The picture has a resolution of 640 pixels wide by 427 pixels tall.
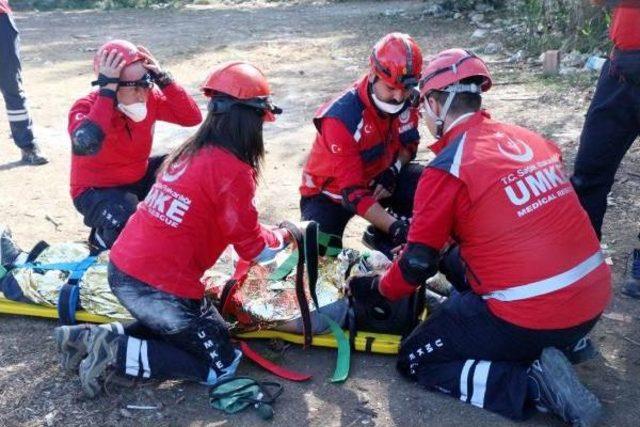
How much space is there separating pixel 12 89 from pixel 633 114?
17.9 feet

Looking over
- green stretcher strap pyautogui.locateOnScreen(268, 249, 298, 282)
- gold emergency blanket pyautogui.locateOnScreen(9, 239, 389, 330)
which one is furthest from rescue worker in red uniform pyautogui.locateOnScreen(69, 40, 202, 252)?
green stretcher strap pyautogui.locateOnScreen(268, 249, 298, 282)

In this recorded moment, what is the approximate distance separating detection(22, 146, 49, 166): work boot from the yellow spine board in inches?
120

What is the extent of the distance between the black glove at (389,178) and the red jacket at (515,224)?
161 cm

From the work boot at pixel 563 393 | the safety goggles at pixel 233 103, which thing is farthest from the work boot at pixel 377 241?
the work boot at pixel 563 393

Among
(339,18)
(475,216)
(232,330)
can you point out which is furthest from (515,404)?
(339,18)

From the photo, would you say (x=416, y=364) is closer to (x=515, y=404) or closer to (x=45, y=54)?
(x=515, y=404)

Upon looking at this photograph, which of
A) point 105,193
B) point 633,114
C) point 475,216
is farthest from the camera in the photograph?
point 105,193

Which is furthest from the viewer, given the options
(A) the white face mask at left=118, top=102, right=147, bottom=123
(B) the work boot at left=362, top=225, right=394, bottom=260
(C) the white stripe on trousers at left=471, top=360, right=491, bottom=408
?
(B) the work boot at left=362, top=225, right=394, bottom=260

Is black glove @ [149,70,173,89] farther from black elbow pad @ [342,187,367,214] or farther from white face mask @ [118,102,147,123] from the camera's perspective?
black elbow pad @ [342,187,367,214]

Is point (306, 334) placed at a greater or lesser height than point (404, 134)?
lesser

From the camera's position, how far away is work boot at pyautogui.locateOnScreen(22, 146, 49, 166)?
283 inches

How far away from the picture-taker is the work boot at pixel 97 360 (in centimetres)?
361

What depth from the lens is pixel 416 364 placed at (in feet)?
12.2

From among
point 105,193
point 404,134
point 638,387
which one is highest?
point 404,134
